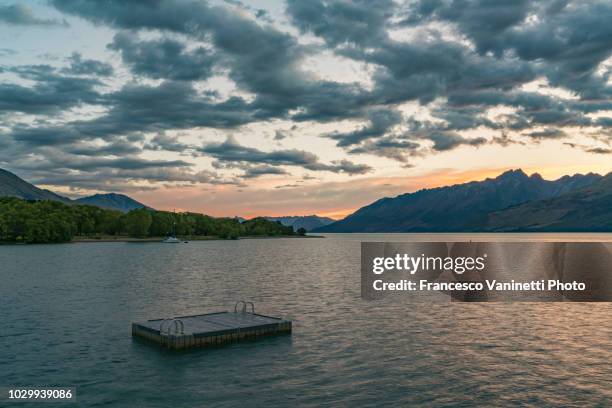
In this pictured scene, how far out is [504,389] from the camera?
114ft

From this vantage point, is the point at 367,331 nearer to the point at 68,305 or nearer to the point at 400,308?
the point at 400,308

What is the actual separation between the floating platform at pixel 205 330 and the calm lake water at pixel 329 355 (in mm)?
1333

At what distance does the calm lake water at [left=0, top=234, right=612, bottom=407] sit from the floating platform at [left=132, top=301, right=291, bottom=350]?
1.33m

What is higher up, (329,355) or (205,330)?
(205,330)

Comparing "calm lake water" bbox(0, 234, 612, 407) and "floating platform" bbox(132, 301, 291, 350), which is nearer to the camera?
"calm lake water" bbox(0, 234, 612, 407)

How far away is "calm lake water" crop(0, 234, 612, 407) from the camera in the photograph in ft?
109

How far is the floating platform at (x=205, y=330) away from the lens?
4472 centimetres

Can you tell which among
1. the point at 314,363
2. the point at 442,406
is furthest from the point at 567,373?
the point at 314,363

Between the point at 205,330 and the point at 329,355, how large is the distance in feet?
41.0

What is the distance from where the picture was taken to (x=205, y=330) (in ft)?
155

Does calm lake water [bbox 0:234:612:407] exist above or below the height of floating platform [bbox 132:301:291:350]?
below

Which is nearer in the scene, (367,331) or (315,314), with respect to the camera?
(367,331)

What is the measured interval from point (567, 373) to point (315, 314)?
32053mm

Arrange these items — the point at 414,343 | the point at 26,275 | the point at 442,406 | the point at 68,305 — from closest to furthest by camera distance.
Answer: the point at 442,406 < the point at 414,343 < the point at 68,305 < the point at 26,275
